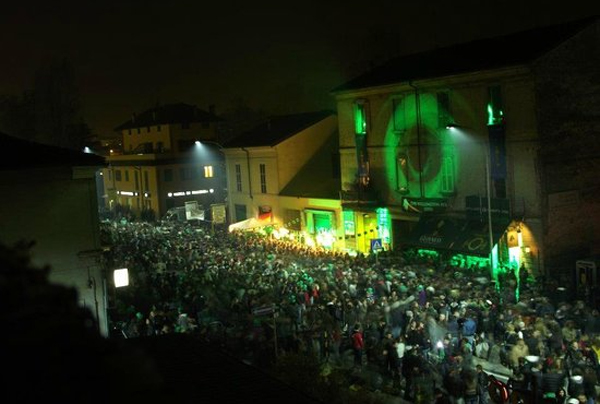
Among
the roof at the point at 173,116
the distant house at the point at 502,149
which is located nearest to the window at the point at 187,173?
the roof at the point at 173,116

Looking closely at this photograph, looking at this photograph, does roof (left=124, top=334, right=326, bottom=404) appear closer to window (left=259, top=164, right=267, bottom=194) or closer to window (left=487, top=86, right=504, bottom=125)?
window (left=487, top=86, right=504, bottom=125)

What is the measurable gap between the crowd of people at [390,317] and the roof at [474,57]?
9.11 m

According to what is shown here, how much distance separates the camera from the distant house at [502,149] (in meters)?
28.9

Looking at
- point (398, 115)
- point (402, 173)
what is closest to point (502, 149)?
point (402, 173)

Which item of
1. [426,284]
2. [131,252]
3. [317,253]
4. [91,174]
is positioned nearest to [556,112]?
[426,284]

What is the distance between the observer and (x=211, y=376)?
Result: 10.5 metres

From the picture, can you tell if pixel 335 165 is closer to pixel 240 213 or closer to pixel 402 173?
pixel 240 213

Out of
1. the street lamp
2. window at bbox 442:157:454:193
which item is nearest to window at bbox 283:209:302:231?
window at bbox 442:157:454:193

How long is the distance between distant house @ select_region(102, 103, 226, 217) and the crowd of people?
33.7 meters

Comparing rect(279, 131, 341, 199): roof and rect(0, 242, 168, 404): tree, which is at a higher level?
rect(279, 131, 341, 199): roof

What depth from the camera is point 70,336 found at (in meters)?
3.28

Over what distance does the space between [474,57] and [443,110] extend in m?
3.02

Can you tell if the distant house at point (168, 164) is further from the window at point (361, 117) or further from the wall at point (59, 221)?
the wall at point (59, 221)

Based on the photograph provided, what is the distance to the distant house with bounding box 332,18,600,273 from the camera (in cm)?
2894
